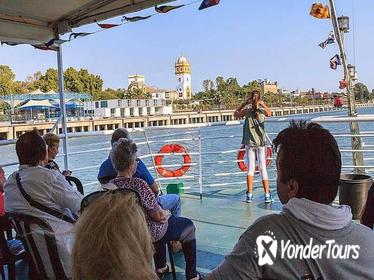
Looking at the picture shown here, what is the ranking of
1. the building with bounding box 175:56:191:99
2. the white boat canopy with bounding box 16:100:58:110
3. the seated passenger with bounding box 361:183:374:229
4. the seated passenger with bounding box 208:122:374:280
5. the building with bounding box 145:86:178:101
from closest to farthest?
the seated passenger with bounding box 208:122:374:280 → the seated passenger with bounding box 361:183:374:229 → the white boat canopy with bounding box 16:100:58:110 → the building with bounding box 145:86:178:101 → the building with bounding box 175:56:191:99

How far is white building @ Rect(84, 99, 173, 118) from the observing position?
→ 2050 inches

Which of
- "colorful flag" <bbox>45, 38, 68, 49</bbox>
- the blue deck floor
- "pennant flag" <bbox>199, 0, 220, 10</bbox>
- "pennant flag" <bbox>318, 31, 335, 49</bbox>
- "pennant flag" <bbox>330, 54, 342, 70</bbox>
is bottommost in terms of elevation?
the blue deck floor

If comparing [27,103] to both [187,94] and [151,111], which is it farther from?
[187,94]

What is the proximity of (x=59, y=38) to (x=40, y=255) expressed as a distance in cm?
243

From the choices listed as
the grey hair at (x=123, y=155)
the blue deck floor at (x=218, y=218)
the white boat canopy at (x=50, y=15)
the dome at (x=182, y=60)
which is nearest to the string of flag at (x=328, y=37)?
the blue deck floor at (x=218, y=218)

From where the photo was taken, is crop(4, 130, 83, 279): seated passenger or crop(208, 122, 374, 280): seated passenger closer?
crop(208, 122, 374, 280): seated passenger

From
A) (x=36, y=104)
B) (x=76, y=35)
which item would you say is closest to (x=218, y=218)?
(x=76, y=35)

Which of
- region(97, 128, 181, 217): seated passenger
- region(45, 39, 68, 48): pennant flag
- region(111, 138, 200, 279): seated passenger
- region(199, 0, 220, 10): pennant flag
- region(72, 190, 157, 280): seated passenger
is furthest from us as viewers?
region(45, 39, 68, 48): pennant flag

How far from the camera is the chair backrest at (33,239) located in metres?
1.89

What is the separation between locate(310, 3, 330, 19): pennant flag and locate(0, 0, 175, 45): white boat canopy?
8.21 ft

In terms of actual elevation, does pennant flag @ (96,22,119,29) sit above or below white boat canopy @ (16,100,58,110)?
below

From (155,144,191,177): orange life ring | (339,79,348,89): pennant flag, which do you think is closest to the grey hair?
(155,144,191,177): orange life ring

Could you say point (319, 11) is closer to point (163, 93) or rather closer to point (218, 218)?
point (218, 218)

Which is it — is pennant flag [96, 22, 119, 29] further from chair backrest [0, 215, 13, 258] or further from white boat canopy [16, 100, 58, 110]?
white boat canopy [16, 100, 58, 110]
